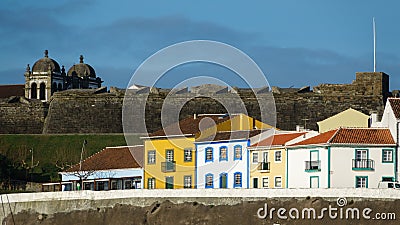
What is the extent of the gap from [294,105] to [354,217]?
44905mm

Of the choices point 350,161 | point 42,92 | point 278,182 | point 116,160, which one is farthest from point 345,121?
point 42,92

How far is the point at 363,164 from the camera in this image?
63.5 m

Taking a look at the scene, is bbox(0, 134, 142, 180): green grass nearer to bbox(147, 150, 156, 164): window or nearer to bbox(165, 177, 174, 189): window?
bbox(147, 150, 156, 164): window

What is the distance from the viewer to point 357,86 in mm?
100812

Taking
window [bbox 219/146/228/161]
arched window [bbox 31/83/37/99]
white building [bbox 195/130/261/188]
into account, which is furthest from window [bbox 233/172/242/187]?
arched window [bbox 31/83/37/99]

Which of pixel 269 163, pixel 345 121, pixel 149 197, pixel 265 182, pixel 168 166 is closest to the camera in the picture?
pixel 149 197

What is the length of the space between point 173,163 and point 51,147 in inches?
975

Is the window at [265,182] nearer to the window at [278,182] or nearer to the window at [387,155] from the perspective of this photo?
the window at [278,182]

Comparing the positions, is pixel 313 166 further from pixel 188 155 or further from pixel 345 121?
pixel 345 121

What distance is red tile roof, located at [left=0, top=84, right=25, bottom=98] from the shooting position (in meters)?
123

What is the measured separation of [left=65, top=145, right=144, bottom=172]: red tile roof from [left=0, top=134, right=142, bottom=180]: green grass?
25.8ft

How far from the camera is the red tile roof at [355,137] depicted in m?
63.9

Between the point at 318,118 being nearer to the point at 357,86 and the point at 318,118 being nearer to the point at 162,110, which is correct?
the point at 357,86

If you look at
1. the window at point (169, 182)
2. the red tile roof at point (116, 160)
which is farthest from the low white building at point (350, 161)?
the red tile roof at point (116, 160)
